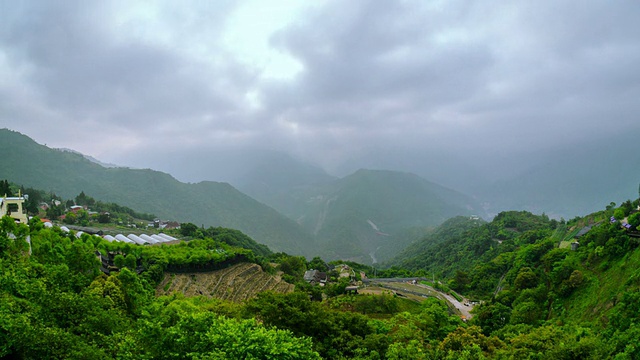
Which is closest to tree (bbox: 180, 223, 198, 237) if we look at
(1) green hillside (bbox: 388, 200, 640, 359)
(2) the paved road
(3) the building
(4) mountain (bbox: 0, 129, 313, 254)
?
(3) the building

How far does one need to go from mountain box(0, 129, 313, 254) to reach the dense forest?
285ft

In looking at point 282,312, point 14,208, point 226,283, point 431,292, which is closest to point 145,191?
point 14,208

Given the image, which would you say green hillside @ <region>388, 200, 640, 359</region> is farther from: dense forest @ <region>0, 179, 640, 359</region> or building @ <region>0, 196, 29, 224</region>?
building @ <region>0, 196, 29, 224</region>

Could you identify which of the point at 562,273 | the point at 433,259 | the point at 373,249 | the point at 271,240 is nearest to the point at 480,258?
the point at 433,259

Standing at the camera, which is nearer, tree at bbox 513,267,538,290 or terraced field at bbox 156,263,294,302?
terraced field at bbox 156,263,294,302

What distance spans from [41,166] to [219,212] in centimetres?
5716

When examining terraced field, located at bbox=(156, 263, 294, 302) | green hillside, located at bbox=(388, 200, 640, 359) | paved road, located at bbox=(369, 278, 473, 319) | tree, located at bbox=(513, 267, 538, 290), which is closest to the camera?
green hillside, located at bbox=(388, 200, 640, 359)

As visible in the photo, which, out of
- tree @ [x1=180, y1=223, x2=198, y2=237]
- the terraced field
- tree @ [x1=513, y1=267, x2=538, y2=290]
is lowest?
the terraced field

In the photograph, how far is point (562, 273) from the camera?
32.4m

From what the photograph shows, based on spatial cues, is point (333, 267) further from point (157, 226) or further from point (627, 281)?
point (627, 281)

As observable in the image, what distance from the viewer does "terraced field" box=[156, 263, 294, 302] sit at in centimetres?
3347

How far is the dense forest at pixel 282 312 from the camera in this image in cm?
1167

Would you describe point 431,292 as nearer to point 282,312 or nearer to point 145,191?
point 282,312

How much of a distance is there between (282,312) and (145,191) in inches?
5055
